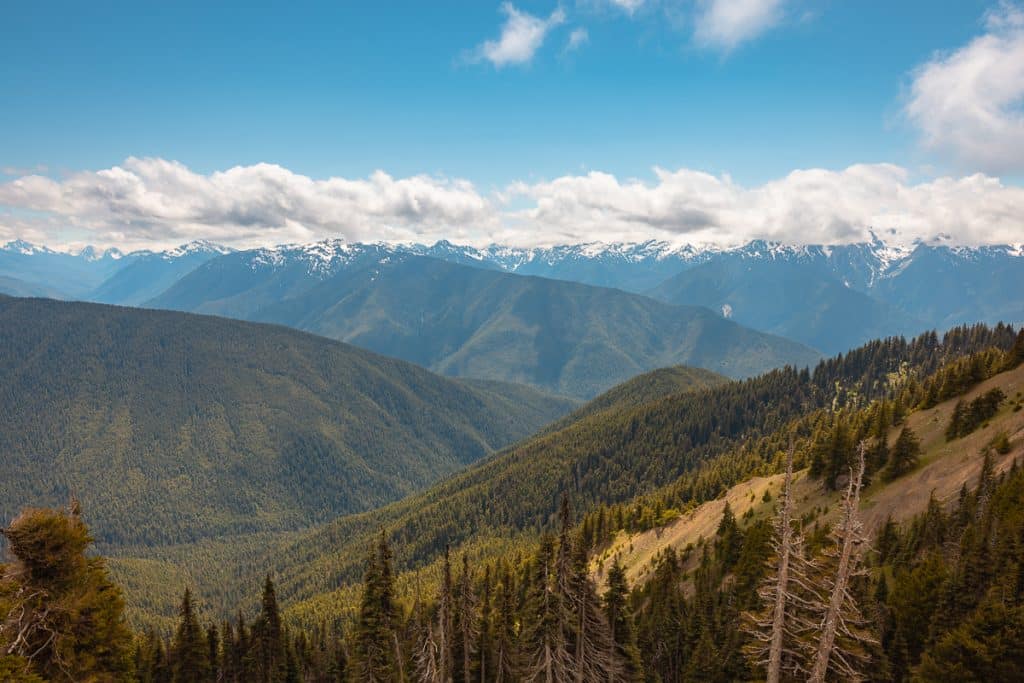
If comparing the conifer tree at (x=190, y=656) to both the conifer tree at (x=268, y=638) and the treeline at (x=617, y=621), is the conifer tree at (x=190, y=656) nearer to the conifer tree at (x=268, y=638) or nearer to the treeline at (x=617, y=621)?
Answer: the treeline at (x=617, y=621)

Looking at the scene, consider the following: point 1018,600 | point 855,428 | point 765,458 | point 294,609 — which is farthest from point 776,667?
point 294,609

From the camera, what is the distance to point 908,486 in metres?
61.8

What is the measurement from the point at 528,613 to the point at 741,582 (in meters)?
40.8

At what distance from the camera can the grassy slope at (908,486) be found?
57.6 m

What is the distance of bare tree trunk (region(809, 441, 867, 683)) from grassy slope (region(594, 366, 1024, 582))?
51.7 metres

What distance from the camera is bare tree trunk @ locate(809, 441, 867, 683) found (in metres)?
15.0

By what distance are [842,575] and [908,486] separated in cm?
5958

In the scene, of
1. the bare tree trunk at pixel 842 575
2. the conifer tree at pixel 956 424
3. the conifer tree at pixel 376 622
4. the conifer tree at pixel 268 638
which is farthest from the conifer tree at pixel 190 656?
the conifer tree at pixel 956 424

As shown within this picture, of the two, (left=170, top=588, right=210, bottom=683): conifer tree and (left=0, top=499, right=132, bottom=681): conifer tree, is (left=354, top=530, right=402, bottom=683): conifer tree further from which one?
(left=170, top=588, right=210, bottom=683): conifer tree

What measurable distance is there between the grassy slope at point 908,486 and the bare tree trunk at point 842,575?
170 ft

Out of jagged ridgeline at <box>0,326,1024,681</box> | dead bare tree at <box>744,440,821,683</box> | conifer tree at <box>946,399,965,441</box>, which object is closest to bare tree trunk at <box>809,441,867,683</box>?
jagged ridgeline at <box>0,326,1024,681</box>

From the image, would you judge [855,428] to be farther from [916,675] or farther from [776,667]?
[776,667]

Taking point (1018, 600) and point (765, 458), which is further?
point (765, 458)

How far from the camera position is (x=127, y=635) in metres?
25.8
